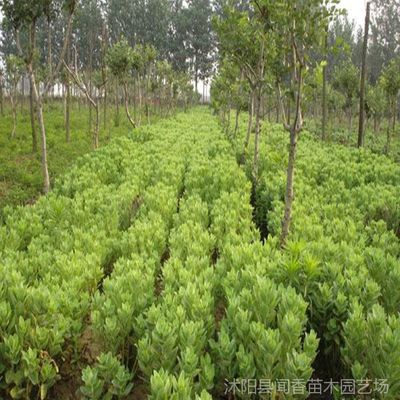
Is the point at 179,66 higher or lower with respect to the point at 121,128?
higher

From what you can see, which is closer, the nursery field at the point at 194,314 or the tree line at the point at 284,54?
the nursery field at the point at 194,314

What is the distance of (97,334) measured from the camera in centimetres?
335

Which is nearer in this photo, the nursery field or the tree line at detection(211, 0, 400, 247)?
the nursery field

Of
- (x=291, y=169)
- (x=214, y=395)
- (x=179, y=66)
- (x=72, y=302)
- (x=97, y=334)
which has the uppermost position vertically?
(x=179, y=66)

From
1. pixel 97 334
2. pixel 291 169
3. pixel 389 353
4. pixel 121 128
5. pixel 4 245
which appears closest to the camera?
pixel 389 353

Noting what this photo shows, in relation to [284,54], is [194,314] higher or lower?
lower

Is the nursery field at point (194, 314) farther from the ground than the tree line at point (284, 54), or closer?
closer

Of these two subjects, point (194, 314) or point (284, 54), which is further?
point (284, 54)

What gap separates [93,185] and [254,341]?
6048mm

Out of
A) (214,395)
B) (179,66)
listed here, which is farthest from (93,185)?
(179,66)

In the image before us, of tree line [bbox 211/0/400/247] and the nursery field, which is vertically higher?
tree line [bbox 211/0/400/247]

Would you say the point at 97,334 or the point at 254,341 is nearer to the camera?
the point at 254,341

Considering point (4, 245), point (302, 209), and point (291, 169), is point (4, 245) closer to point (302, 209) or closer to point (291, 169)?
point (291, 169)

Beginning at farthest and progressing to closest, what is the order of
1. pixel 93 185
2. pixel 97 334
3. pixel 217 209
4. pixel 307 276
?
pixel 93 185
pixel 217 209
pixel 307 276
pixel 97 334
